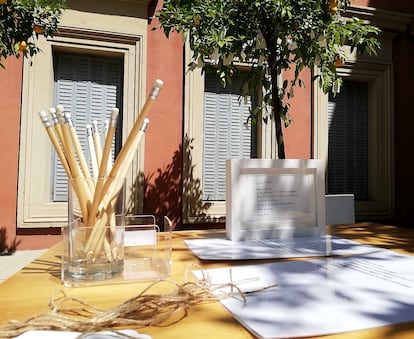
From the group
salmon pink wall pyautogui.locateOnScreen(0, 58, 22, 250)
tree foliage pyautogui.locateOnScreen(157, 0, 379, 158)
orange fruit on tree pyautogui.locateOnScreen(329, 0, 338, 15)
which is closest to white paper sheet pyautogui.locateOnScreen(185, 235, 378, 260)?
tree foliage pyautogui.locateOnScreen(157, 0, 379, 158)

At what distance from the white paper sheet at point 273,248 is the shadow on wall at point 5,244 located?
9.42ft

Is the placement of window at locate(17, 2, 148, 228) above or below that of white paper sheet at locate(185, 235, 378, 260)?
above

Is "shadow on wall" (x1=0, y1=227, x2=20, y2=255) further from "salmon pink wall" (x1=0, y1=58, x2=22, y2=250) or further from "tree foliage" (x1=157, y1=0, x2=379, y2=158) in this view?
"tree foliage" (x1=157, y1=0, x2=379, y2=158)

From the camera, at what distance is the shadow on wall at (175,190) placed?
3.75 metres

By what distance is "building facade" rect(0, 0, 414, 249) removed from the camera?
3.42 metres

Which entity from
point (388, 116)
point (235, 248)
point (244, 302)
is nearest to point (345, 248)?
point (235, 248)

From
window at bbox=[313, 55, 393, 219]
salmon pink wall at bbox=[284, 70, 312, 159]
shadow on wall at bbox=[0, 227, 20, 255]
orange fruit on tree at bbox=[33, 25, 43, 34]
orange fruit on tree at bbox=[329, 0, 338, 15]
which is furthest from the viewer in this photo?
window at bbox=[313, 55, 393, 219]

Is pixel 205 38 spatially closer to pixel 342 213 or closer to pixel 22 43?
pixel 342 213

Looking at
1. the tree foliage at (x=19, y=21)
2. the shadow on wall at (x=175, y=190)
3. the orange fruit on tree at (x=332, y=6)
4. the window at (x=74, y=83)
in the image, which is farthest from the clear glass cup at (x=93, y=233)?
the shadow on wall at (x=175, y=190)

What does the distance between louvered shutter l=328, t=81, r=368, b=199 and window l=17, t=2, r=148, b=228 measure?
241 cm

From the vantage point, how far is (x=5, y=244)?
3.37 metres

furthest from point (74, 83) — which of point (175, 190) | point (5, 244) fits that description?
point (5, 244)

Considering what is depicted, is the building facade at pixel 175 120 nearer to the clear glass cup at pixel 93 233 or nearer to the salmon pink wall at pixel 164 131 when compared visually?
the salmon pink wall at pixel 164 131

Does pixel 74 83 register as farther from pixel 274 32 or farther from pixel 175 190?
pixel 274 32
